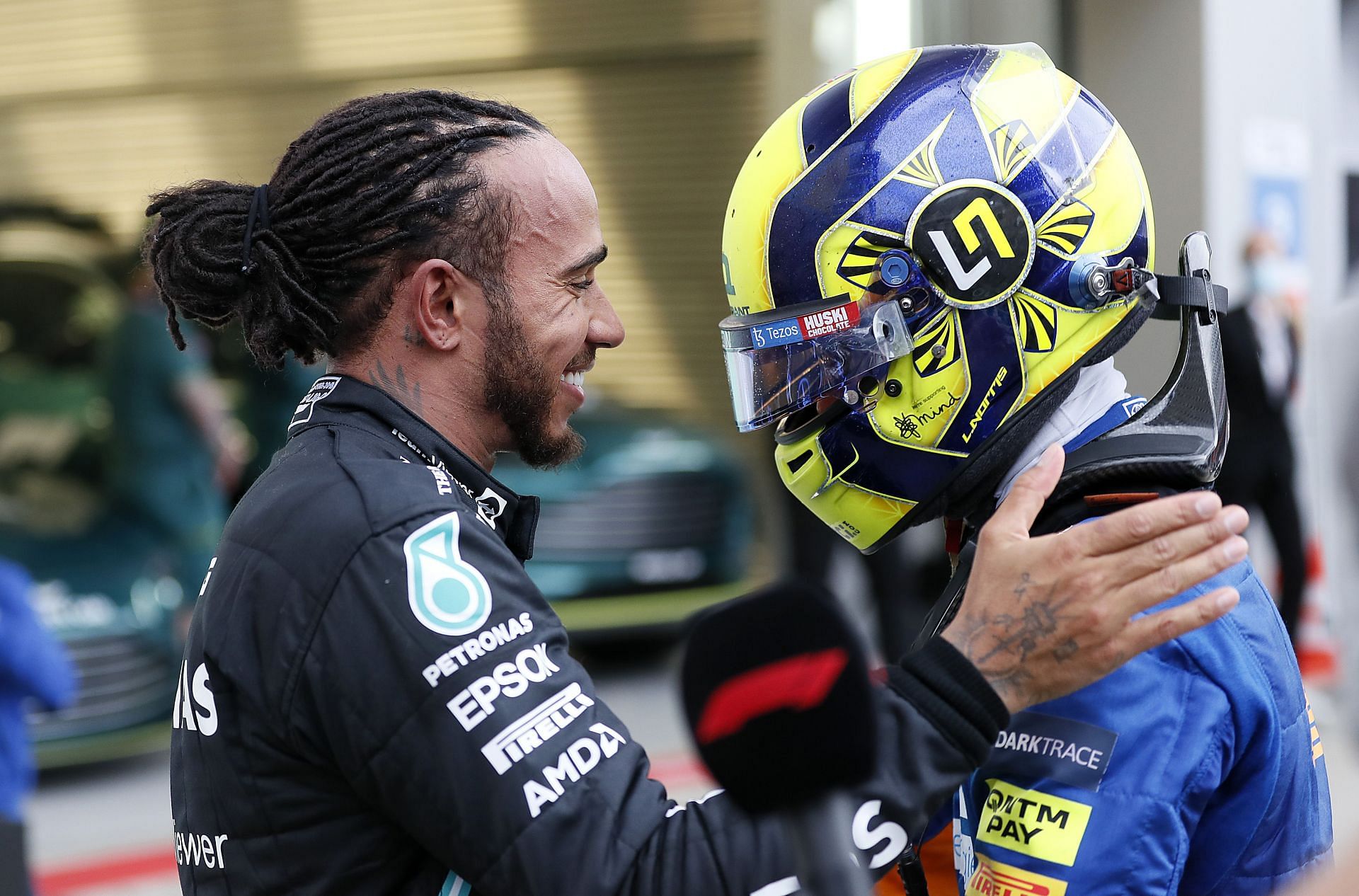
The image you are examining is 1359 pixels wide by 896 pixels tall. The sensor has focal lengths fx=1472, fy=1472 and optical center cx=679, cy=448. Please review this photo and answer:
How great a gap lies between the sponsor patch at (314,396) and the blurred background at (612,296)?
3.28m

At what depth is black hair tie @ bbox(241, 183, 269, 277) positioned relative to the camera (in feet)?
6.25

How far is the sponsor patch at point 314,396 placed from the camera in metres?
1.85

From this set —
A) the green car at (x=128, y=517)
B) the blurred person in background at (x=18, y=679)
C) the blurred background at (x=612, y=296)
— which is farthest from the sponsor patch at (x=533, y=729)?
the green car at (x=128, y=517)

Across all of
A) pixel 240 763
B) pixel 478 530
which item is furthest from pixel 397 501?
pixel 240 763

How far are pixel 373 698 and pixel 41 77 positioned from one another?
24.0ft

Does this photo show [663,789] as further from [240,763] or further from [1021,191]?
[1021,191]

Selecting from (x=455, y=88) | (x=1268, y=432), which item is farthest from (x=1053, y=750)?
(x=455, y=88)

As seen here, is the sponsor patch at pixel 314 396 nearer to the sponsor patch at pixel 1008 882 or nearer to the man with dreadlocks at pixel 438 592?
the man with dreadlocks at pixel 438 592

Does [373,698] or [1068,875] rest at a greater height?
[373,698]

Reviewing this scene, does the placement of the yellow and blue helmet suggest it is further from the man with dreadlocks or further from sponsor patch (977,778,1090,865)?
sponsor patch (977,778,1090,865)

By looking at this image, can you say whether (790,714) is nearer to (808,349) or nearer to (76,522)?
(808,349)

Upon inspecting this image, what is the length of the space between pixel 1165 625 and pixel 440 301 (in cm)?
97

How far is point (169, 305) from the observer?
6.84 feet

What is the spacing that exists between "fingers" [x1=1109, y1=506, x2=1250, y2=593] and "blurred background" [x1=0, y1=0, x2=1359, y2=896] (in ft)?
10.6
